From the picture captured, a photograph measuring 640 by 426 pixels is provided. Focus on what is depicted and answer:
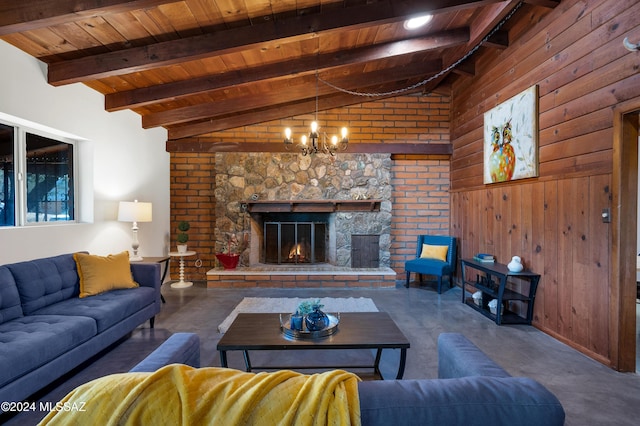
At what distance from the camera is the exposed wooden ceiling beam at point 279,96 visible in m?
4.51

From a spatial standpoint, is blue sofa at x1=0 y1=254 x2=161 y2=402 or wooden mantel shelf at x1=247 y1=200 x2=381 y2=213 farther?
wooden mantel shelf at x1=247 y1=200 x2=381 y2=213

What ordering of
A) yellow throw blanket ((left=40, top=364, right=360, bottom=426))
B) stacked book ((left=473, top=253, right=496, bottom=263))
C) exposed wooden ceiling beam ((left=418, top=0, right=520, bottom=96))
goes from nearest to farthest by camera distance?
yellow throw blanket ((left=40, top=364, right=360, bottom=426)) → exposed wooden ceiling beam ((left=418, top=0, right=520, bottom=96)) → stacked book ((left=473, top=253, right=496, bottom=263))

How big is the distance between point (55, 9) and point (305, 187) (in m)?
3.61

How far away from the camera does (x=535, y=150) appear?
3.26 metres

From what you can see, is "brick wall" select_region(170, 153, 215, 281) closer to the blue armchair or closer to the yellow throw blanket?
the blue armchair

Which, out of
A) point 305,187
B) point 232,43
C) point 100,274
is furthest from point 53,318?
point 305,187

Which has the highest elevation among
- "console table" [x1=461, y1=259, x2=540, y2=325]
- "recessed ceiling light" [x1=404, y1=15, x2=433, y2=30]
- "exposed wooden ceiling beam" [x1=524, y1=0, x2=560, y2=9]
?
"recessed ceiling light" [x1=404, y1=15, x2=433, y2=30]

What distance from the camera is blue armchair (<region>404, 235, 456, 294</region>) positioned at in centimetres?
460

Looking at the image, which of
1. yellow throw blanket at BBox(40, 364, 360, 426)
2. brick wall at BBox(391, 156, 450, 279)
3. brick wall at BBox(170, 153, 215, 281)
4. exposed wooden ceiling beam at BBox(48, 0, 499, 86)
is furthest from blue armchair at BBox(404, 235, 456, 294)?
yellow throw blanket at BBox(40, 364, 360, 426)

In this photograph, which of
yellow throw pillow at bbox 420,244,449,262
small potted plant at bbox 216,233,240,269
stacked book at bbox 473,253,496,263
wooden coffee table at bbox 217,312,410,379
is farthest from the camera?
small potted plant at bbox 216,233,240,269

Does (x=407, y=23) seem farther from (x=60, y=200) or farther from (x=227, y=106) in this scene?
(x=60, y=200)

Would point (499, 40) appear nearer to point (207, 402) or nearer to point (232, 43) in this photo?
point (232, 43)

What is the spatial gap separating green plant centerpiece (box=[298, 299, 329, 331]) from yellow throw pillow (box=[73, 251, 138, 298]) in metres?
1.99

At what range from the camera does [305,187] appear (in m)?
5.30
